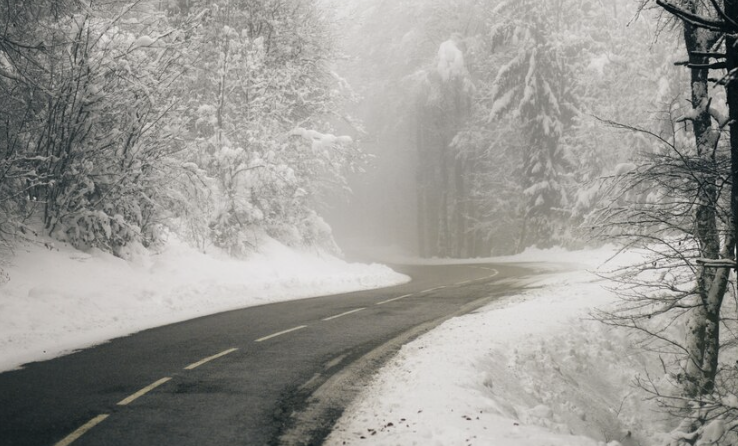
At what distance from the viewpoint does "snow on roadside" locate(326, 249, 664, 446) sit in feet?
19.0

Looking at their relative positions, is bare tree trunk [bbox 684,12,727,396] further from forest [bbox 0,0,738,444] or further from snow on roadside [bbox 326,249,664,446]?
snow on roadside [bbox 326,249,664,446]

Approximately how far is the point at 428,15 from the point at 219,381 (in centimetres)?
3803

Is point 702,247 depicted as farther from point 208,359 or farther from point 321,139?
point 321,139

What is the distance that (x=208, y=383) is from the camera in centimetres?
712

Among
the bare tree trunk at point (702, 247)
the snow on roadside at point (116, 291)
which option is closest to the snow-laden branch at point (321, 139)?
the snow on roadside at point (116, 291)

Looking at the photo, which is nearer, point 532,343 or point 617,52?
point 532,343

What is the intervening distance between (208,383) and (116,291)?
7.07 meters

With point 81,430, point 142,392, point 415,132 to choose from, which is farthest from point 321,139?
point 415,132

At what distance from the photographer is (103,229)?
1445 centimetres

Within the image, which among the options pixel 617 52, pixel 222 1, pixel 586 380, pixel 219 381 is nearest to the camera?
pixel 219 381

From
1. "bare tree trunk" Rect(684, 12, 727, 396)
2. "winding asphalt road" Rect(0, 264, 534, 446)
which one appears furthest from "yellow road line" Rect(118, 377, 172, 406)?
"bare tree trunk" Rect(684, 12, 727, 396)

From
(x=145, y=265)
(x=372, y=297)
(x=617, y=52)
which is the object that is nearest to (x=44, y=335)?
(x=145, y=265)

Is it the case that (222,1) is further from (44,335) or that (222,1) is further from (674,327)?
(674,327)

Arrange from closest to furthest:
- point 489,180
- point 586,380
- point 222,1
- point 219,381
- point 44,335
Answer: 1. point 219,381
2. point 44,335
3. point 586,380
4. point 222,1
5. point 489,180
